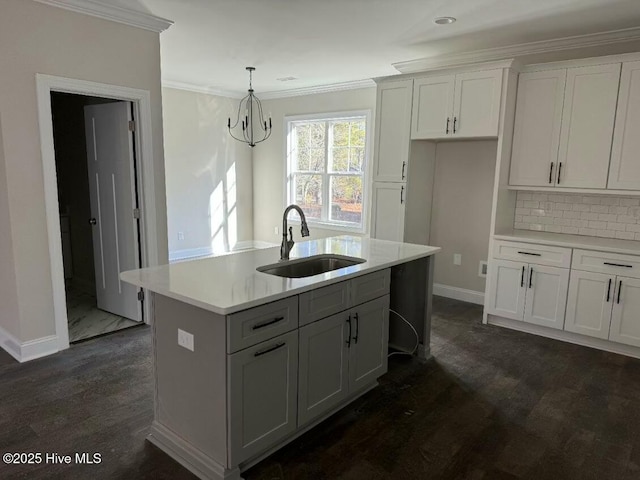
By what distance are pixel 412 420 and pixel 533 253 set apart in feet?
6.87

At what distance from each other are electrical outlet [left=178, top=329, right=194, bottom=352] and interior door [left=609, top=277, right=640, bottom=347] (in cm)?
330

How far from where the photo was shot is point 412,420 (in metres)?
2.58

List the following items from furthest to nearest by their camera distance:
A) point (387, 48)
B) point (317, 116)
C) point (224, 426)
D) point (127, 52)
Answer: point (317, 116)
point (387, 48)
point (127, 52)
point (224, 426)

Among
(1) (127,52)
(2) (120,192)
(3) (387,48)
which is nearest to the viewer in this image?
(1) (127,52)

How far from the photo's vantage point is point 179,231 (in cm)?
648

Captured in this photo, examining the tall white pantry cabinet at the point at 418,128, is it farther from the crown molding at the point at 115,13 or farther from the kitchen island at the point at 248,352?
the crown molding at the point at 115,13

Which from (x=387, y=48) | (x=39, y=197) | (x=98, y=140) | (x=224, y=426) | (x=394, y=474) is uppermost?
(x=387, y=48)

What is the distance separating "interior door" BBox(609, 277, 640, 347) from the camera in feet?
A: 11.3

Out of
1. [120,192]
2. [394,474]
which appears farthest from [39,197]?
[394,474]

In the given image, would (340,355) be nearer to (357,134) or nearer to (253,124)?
(357,134)

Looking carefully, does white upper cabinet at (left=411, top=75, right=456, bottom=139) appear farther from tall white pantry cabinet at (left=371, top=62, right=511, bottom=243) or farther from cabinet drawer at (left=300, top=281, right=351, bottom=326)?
cabinet drawer at (left=300, top=281, right=351, bottom=326)

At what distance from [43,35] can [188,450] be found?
9.61 feet

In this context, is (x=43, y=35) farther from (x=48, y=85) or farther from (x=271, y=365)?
(x=271, y=365)

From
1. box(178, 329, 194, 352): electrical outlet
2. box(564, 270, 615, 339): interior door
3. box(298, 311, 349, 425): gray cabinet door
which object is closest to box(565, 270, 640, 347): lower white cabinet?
box(564, 270, 615, 339): interior door
